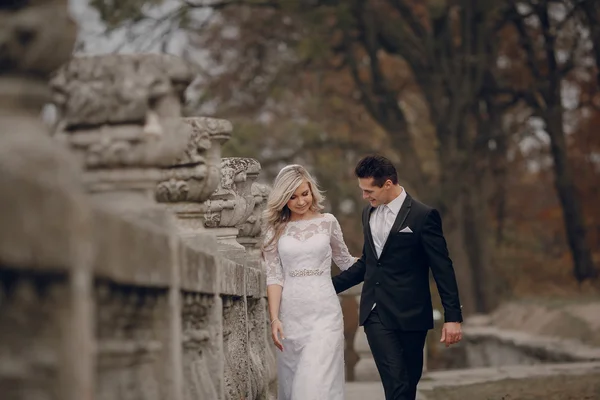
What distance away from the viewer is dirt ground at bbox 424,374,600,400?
48.7ft

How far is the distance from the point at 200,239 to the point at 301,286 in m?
2.53

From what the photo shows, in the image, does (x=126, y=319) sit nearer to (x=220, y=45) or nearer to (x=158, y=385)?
(x=158, y=385)

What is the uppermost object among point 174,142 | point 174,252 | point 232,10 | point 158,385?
point 232,10

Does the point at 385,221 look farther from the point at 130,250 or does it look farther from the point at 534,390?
the point at 534,390

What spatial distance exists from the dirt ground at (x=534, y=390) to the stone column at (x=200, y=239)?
782 cm

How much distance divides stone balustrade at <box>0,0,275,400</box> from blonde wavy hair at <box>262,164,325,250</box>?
110cm

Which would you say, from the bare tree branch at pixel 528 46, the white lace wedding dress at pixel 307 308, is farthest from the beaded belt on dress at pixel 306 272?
the bare tree branch at pixel 528 46

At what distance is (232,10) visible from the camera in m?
36.1

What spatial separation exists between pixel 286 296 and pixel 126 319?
461 cm

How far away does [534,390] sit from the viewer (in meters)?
15.1

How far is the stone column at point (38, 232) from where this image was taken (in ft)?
12.1

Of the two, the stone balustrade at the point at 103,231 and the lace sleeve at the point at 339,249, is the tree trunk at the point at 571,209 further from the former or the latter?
the stone balustrade at the point at 103,231

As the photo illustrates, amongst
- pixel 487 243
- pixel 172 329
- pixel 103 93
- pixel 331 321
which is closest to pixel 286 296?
pixel 331 321

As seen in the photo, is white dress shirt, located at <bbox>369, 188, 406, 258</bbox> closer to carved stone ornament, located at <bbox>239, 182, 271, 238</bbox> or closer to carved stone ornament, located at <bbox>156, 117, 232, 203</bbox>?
carved stone ornament, located at <bbox>239, 182, 271, 238</bbox>
